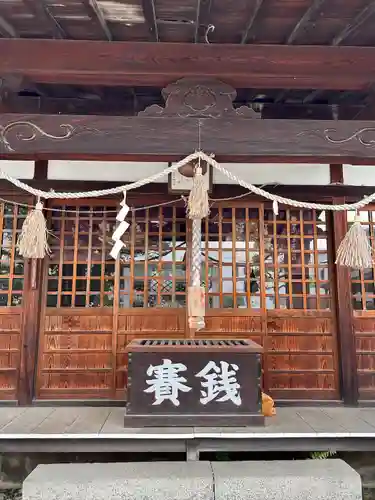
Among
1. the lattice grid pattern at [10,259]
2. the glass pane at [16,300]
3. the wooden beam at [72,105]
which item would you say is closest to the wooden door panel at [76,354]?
the glass pane at [16,300]

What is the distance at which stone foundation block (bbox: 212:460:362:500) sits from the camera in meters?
3.30

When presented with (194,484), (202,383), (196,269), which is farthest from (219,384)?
(196,269)

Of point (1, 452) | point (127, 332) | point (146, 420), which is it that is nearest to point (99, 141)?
point (127, 332)

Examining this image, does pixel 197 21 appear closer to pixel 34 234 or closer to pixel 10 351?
pixel 34 234

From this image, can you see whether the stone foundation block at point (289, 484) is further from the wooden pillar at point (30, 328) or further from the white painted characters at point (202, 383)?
the wooden pillar at point (30, 328)

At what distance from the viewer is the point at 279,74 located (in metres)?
3.68

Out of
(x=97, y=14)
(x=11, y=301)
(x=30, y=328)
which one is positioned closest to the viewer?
(x=97, y=14)

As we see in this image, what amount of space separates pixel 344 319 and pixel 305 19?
3.67 metres

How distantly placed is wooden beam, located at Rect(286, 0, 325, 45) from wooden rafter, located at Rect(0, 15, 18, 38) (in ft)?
8.82

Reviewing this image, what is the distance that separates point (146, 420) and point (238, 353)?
122cm

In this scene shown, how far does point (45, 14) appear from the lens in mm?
3270

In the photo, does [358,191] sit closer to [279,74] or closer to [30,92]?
[279,74]

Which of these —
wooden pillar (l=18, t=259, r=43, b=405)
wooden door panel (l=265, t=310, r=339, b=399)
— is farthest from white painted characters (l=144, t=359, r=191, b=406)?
wooden pillar (l=18, t=259, r=43, b=405)

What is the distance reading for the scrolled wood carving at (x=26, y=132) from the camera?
11.5ft
